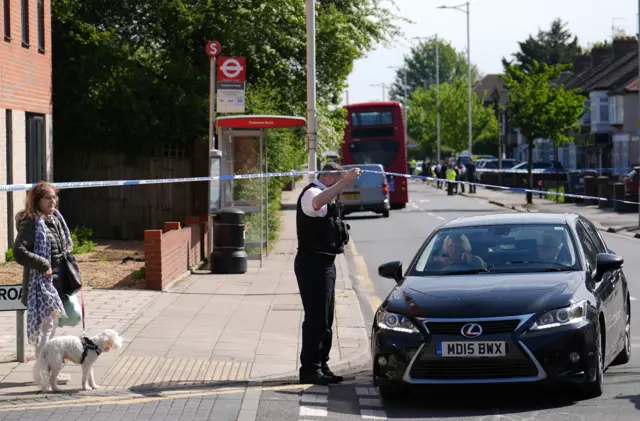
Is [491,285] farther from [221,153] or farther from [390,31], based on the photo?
[390,31]

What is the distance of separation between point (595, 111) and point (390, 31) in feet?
141

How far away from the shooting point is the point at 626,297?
11.4 meters

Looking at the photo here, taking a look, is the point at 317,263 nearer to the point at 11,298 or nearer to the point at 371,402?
the point at 371,402

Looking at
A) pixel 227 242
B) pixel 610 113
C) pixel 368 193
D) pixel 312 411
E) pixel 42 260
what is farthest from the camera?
pixel 610 113

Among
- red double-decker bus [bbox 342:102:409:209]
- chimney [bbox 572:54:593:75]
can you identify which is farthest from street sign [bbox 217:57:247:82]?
chimney [bbox 572:54:593:75]

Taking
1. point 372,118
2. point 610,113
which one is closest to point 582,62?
point 610,113

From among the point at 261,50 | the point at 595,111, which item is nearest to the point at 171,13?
the point at 261,50

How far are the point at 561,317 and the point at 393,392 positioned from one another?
1375mm

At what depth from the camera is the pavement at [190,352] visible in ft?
30.9

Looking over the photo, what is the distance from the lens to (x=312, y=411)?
9.15 meters

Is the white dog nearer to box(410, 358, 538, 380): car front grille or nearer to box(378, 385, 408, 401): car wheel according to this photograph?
box(378, 385, 408, 401): car wheel

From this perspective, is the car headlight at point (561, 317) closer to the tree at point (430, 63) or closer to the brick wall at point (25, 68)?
the brick wall at point (25, 68)

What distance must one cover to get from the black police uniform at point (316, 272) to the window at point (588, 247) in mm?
2004

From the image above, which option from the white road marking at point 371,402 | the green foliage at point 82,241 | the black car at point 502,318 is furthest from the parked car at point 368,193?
the white road marking at point 371,402
